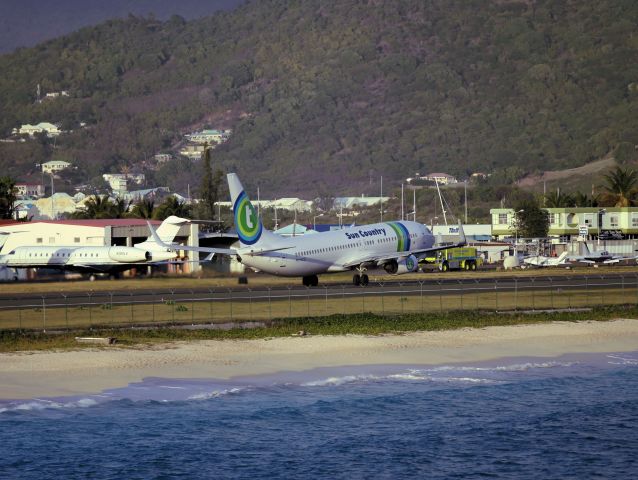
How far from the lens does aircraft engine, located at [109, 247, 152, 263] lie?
101 metres

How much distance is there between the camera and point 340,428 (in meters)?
43.8

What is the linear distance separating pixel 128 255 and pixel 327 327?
138 feet

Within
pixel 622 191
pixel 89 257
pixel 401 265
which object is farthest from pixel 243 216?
pixel 622 191

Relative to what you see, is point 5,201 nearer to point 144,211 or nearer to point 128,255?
point 144,211

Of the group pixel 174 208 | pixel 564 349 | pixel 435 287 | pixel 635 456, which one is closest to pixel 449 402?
pixel 635 456

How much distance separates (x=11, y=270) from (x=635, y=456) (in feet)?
248

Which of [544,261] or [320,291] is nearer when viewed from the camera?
[320,291]

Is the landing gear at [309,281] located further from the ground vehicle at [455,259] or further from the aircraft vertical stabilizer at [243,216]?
the ground vehicle at [455,259]

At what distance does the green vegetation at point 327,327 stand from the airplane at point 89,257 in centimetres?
3768

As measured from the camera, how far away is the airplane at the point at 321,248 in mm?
79375

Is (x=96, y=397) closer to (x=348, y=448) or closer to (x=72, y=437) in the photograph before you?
(x=72, y=437)

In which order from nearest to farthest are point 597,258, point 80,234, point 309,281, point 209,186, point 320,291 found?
1. point 320,291
2. point 309,281
3. point 80,234
4. point 597,258
5. point 209,186

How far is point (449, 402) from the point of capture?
4859cm

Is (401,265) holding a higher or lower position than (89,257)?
lower
